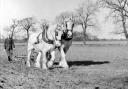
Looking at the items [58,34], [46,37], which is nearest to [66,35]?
[58,34]

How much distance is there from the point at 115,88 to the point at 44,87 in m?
2.45

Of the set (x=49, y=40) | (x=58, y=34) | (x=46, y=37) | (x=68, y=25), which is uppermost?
(x=68, y=25)

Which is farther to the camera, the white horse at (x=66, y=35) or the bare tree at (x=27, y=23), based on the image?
the bare tree at (x=27, y=23)

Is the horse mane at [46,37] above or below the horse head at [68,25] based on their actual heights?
below

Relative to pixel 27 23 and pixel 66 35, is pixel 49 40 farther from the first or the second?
pixel 27 23

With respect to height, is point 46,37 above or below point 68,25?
below

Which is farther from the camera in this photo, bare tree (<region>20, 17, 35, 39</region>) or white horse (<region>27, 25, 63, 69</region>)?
bare tree (<region>20, 17, 35, 39</region>)

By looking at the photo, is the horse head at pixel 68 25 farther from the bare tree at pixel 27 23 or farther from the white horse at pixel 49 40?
the bare tree at pixel 27 23

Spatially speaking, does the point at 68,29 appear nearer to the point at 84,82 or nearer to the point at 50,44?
the point at 50,44

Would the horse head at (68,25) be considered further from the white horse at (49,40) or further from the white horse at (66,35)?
the white horse at (49,40)

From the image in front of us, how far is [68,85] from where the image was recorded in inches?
372

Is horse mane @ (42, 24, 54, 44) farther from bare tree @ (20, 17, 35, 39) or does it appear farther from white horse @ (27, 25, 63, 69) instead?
bare tree @ (20, 17, 35, 39)

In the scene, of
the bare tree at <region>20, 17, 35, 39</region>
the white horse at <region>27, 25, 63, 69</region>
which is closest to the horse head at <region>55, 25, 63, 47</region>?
the white horse at <region>27, 25, 63, 69</region>

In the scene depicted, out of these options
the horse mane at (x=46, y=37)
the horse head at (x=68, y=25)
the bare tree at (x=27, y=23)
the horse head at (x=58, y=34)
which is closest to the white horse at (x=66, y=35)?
the horse head at (x=68, y=25)
